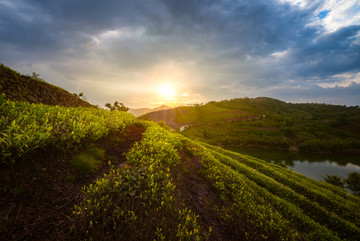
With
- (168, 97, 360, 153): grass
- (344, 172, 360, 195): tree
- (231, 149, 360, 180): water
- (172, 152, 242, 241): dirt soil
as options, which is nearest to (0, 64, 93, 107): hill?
(172, 152, 242, 241): dirt soil

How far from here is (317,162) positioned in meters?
64.4

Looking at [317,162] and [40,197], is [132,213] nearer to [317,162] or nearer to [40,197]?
[40,197]

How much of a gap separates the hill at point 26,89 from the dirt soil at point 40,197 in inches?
368

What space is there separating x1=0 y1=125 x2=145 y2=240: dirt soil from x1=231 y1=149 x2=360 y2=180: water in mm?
69626

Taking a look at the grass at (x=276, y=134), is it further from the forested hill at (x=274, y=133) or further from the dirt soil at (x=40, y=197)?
the dirt soil at (x=40, y=197)

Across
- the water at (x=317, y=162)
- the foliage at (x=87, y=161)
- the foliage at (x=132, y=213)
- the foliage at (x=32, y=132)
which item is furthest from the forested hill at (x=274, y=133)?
the foliage at (x=132, y=213)

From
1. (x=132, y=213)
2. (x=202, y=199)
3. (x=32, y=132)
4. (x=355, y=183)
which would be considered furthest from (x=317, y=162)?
(x=32, y=132)

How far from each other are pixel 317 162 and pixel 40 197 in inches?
3651

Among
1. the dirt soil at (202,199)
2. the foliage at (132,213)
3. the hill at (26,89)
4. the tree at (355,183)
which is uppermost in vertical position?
the hill at (26,89)

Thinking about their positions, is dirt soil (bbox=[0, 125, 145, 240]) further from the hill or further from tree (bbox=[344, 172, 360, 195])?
tree (bbox=[344, 172, 360, 195])

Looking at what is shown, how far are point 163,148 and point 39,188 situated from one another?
448cm

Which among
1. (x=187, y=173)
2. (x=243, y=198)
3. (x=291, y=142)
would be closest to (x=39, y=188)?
(x=187, y=173)

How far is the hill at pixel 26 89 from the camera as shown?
396 inches

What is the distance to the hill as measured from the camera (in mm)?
10069
